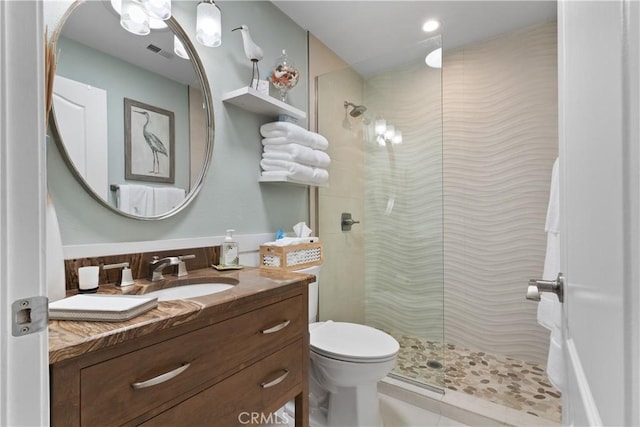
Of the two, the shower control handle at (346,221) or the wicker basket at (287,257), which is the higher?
the shower control handle at (346,221)

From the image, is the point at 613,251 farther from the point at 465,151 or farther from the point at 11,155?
the point at 465,151

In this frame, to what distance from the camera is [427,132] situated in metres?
2.08

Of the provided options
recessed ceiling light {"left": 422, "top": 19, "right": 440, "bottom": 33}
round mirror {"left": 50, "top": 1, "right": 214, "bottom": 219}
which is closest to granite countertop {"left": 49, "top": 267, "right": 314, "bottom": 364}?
round mirror {"left": 50, "top": 1, "right": 214, "bottom": 219}

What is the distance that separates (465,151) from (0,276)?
2641 mm

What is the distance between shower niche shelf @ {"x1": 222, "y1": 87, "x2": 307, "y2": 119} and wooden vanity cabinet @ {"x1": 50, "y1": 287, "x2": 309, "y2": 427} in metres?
0.99

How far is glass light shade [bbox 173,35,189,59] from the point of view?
51.0 inches

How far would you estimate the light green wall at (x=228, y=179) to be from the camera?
1.02 metres

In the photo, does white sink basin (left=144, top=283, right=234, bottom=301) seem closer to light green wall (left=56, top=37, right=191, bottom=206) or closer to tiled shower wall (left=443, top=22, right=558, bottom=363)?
light green wall (left=56, top=37, right=191, bottom=206)

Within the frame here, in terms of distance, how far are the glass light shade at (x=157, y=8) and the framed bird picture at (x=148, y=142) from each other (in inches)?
12.8

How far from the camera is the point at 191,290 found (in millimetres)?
1200

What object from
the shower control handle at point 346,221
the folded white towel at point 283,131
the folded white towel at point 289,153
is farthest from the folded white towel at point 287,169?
the shower control handle at point 346,221

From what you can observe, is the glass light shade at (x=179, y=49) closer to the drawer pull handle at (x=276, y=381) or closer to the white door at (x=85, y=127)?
the white door at (x=85, y=127)

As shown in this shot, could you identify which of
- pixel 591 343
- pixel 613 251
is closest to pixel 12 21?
pixel 613 251

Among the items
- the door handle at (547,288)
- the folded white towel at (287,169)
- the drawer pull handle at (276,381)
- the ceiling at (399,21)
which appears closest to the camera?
the door handle at (547,288)
